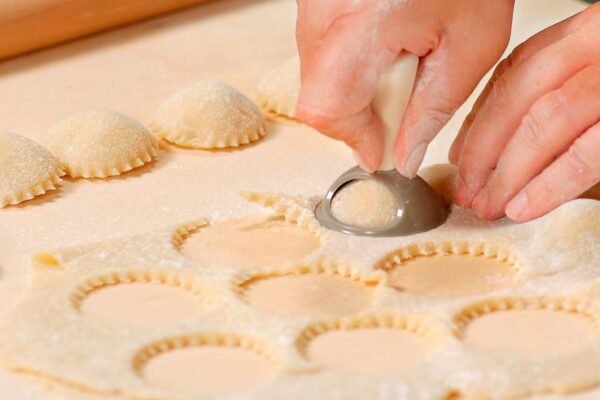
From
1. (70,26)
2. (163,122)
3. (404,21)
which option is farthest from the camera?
(70,26)

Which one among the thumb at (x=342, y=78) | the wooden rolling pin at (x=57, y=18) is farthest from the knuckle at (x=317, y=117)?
the wooden rolling pin at (x=57, y=18)

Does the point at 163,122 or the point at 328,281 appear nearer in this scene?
the point at 328,281

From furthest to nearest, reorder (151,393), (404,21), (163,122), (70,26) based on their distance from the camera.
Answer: (70,26)
(163,122)
(404,21)
(151,393)

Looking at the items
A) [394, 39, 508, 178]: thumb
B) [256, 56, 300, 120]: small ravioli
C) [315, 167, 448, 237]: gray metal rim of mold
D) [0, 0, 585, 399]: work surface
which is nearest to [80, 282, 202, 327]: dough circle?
[0, 0, 585, 399]: work surface

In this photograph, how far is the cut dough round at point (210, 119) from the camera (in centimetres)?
200

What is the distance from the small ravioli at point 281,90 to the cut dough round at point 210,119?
111 mm

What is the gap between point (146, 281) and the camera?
153 centimetres

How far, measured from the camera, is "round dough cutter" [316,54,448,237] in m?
1.52

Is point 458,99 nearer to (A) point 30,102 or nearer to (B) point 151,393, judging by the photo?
(B) point 151,393

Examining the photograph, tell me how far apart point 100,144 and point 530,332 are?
879 millimetres

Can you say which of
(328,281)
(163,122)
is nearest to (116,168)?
(163,122)

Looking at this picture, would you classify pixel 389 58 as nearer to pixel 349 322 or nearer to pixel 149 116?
pixel 349 322

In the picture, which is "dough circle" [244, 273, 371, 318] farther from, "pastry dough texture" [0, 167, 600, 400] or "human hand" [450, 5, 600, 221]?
Result: "human hand" [450, 5, 600, 221]

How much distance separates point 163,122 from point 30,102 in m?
0.35
